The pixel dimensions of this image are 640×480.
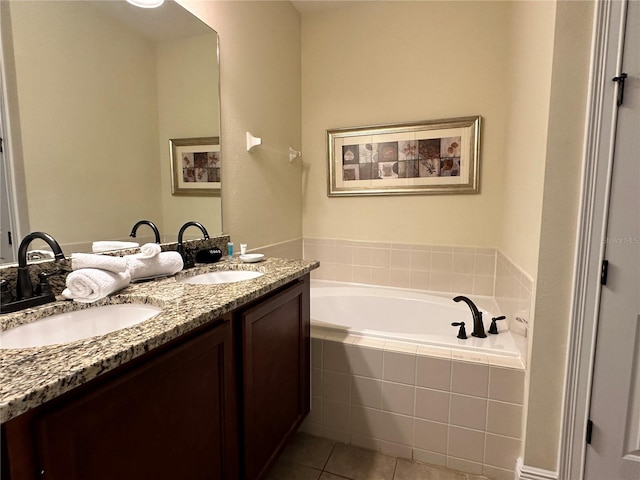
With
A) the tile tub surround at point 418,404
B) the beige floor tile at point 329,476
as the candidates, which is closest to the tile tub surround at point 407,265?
the tile tub surround at point 418,404

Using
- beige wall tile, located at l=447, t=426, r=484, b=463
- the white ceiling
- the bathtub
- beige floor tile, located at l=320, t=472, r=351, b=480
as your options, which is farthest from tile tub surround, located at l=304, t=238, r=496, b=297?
the white ceiling

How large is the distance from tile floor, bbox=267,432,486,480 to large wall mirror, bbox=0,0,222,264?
4.09ft

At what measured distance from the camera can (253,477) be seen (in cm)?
121

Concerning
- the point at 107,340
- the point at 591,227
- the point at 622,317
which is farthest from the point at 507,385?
the point at 107,340

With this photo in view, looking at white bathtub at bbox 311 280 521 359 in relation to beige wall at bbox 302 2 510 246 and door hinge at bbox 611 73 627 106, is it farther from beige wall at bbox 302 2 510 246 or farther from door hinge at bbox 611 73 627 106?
door hinge at bbox 611 73 627 106

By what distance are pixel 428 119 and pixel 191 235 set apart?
1.81 m

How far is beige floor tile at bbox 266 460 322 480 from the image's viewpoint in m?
1.53

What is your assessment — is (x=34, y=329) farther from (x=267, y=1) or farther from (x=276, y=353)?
(x=267, y=1)

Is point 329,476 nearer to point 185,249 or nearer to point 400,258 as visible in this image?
point 185,249

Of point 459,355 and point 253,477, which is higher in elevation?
point 459,355

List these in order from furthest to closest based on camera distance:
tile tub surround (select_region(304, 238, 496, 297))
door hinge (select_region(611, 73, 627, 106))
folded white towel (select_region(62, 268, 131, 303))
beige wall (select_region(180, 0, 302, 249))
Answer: tile tub surround (select_region(304, 238, 496, 297))
beige wall (select_region(180, 0, 302, 249))
door hinge (select_region(611, 73, 627, 106))
folded white towel (select_region(62, 268, 131, 303))

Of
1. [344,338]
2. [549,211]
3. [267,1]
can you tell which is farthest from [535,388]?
[267,1]

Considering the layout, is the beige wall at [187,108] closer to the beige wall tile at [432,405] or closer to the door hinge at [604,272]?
the beige wall tile at [432,405]

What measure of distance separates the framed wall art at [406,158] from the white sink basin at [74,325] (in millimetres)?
1920
